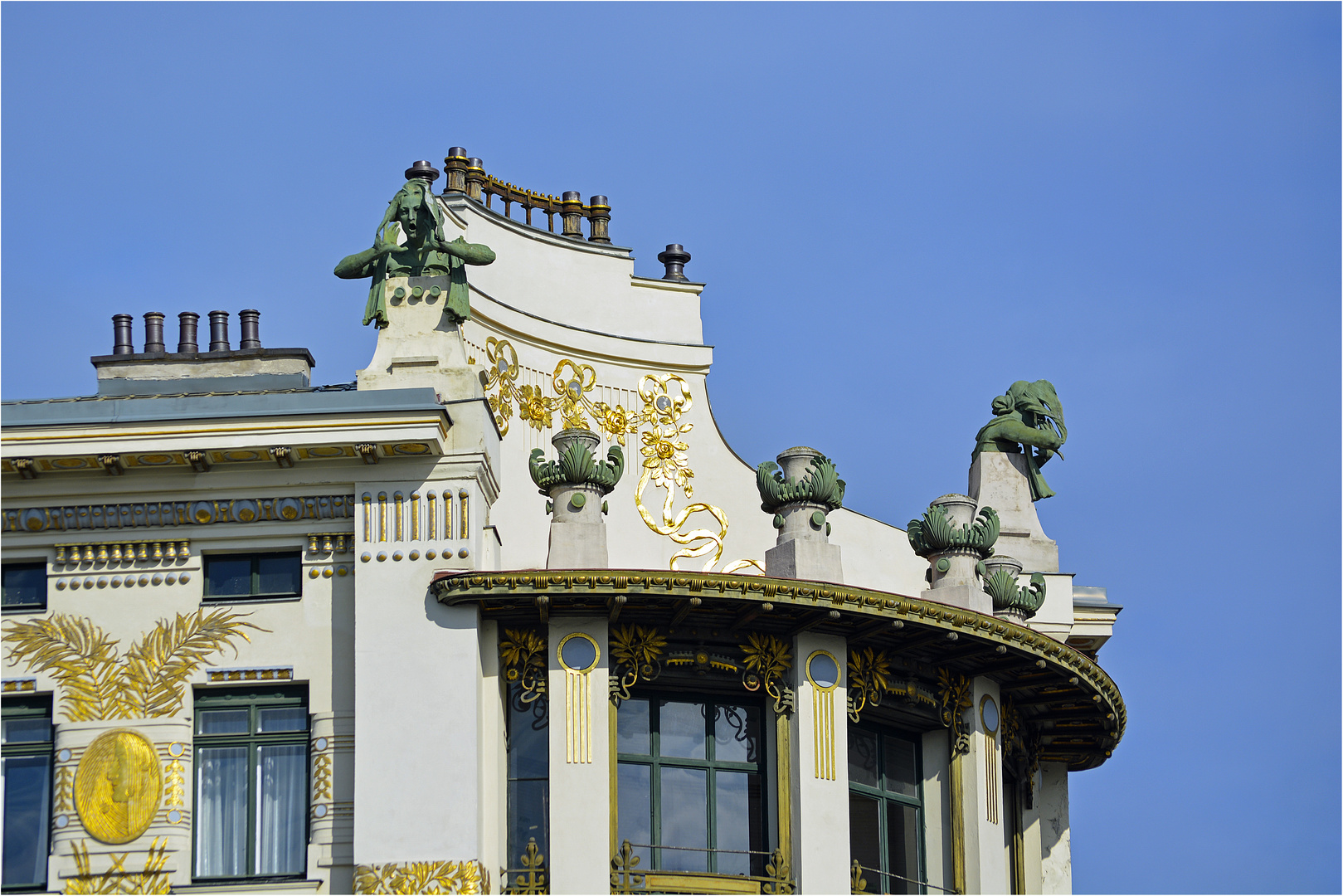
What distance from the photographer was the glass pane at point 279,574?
2739 cm

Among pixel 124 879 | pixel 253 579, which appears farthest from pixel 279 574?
pixel 124 879

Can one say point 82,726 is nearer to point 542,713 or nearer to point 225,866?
point 225,866

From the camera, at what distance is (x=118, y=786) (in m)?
26.6

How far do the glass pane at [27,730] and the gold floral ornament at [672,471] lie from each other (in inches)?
364

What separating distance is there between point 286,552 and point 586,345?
7.64 meters

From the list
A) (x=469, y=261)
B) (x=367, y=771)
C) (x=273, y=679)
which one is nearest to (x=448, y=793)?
(x=367, y=771)

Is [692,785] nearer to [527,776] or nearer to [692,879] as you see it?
[692,879]

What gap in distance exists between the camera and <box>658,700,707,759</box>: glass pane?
27.4m

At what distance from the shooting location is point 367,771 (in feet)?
85.4

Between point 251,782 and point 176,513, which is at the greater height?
point 176,513

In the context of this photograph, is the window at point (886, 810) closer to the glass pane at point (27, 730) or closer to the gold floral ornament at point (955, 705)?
the gold floral ornament at point (955, 705)

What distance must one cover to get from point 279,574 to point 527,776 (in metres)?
3.70

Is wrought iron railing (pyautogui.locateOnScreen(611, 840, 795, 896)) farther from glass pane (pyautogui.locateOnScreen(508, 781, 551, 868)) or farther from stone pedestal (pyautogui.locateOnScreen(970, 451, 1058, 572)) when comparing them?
stone pedestal (pyautogui.locateOnScreen(970, 451, 1058, 572))

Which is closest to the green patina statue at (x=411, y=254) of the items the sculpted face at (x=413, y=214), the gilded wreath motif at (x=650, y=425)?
the sculpted face at (x=413, y=214)
